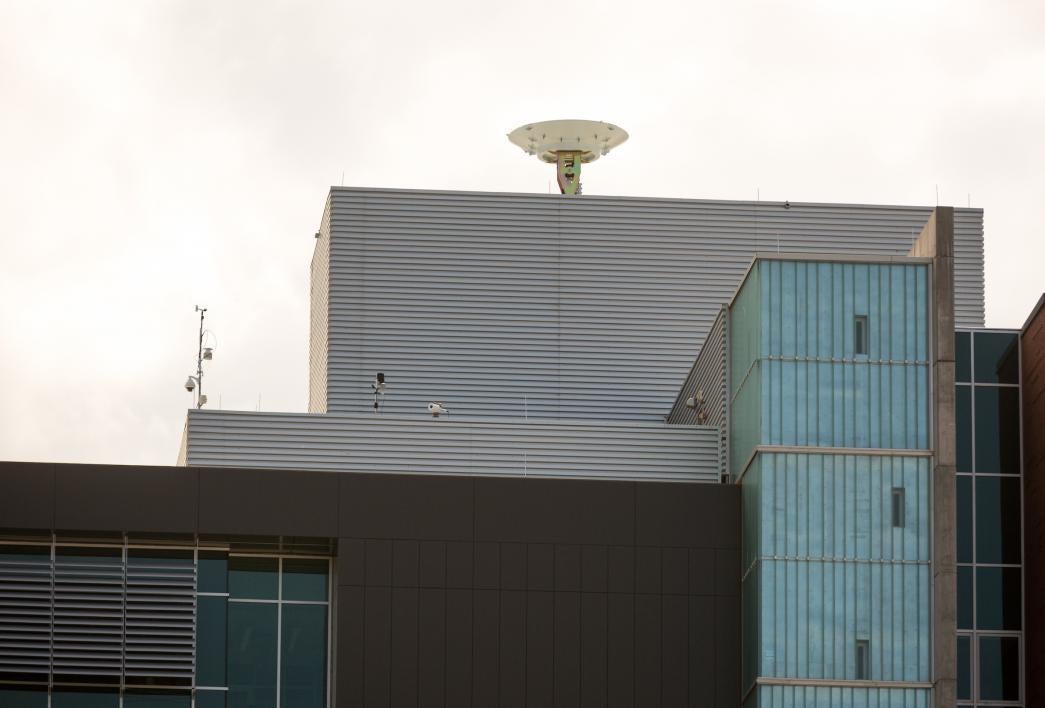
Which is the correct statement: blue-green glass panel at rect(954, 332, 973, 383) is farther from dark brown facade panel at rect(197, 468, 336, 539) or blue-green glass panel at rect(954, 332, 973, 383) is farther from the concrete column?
dark brown facade panel at rect(197, 468, 336, 539)

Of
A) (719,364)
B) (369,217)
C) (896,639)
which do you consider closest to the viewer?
(896,639)

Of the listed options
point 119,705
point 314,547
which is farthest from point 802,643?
point 119,705

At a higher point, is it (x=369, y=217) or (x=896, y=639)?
(x=369, y=217)

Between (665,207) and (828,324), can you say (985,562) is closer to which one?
(828,324)

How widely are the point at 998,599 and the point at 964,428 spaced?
3994 millimetres

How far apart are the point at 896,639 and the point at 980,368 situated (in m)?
7.05

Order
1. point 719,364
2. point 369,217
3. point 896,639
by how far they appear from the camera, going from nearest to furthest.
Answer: point 896,639 → point 719,364 → point 369,217

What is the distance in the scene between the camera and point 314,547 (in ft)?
176

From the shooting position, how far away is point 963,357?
5338 cm

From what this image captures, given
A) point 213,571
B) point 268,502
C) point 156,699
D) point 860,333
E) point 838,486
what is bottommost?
point 156,699

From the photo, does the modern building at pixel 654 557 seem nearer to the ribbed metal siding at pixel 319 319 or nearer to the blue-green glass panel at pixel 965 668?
the blue-green glass panel at pixel 965 668

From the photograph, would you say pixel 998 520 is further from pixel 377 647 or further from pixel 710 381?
pixel 377 647

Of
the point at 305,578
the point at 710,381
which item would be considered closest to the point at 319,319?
the point at 710,381

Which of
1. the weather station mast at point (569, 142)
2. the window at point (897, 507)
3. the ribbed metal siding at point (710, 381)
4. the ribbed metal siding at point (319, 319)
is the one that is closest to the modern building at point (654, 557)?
the window at point (897, 507)
